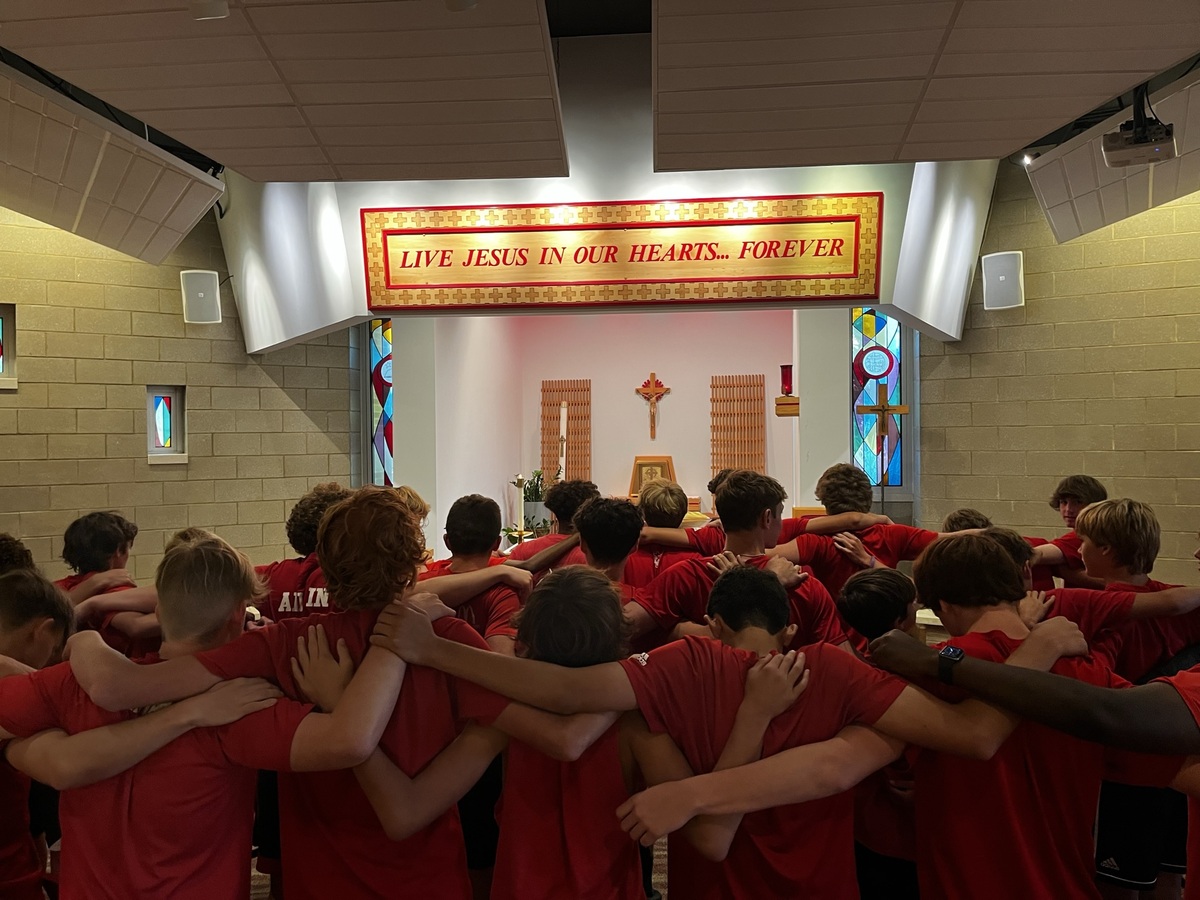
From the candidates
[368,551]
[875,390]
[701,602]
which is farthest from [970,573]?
[875,390]

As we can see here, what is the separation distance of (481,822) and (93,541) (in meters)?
1.74

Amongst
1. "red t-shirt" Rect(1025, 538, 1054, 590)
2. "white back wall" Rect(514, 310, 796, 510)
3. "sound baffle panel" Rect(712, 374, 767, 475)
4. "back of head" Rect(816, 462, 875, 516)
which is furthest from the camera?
"white back wall" Rect(514, 310, 796, 510)

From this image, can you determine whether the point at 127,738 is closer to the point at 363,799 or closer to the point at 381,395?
the point at 363,799

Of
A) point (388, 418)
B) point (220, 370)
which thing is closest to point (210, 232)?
point (220, 370)

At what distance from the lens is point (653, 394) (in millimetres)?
11734

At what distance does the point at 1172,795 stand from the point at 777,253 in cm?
429

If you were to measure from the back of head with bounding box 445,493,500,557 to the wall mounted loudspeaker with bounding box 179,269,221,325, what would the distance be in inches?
175

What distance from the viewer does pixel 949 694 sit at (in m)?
1.80

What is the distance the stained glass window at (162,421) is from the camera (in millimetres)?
6637

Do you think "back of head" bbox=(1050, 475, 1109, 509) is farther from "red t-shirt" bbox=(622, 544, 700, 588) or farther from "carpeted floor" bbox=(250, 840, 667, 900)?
"carpeted floor" bbox=(250, 840, 667, 900)

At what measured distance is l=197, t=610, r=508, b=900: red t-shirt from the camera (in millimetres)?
1787

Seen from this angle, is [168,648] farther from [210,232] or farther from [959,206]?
[959,206]

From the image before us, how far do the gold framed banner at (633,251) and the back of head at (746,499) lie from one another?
3.33 metres

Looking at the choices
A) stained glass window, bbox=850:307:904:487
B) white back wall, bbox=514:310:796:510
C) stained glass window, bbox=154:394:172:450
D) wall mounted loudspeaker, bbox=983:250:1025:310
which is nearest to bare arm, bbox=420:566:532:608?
stained glass window, bbox=154:394:172:450
